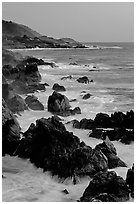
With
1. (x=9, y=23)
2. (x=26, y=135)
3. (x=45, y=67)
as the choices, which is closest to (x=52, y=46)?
(x=9, y=23)

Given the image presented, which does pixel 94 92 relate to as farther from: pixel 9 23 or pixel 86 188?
pixel 9 23

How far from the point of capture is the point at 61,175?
10609 millimetres

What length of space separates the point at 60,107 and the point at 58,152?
26.8 feet

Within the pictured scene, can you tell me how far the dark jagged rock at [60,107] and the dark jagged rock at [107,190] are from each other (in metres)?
9.41

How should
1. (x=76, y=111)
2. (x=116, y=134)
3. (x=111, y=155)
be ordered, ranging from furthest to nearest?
(x=76, y=111) < (x=116, y=134) < (x=111, y=155)

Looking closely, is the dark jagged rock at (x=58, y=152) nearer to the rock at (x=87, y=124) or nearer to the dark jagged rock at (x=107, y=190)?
the dark jagged rock at (x=107, y=190)

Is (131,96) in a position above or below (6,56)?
A: below

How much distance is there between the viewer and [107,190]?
9117 mm

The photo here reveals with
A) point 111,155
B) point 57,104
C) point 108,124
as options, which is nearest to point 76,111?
point 57,104

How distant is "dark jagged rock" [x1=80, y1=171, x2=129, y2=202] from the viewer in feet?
29.2

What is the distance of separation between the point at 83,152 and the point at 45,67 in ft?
125

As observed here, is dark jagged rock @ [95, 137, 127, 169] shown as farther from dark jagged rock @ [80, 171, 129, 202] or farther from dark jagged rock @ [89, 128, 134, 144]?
dark jagged rock @ [80, 171, 129, 202]

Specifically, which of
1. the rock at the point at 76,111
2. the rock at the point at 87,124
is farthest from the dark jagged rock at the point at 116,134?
the rock at the point at 76,111

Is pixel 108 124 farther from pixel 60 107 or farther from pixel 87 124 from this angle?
pixel 60 107
